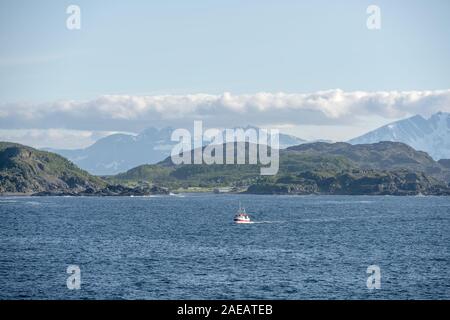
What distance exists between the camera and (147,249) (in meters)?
146

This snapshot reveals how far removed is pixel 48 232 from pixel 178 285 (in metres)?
87.6
